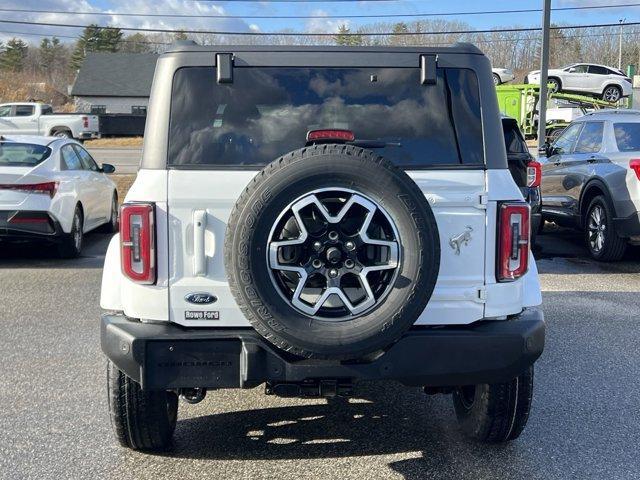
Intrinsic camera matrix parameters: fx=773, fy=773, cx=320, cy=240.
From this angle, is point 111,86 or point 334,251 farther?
point 111,86

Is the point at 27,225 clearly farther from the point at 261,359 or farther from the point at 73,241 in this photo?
the point at 261,359

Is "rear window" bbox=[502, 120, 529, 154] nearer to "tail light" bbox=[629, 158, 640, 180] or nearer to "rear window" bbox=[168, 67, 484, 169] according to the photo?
"tail light" bbox=[629, 158, 640, 180]

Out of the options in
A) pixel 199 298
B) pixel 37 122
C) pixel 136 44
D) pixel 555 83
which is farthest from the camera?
pixel 136 44

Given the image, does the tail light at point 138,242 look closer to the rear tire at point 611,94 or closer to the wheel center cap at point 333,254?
the wheel center cap at point 333,254

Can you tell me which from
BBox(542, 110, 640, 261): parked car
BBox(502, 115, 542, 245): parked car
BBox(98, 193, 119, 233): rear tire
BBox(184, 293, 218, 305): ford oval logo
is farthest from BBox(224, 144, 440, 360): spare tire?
BBox(98, 193, 119, 233): rear tire

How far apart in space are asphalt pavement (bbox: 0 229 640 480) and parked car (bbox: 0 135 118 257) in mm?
2684

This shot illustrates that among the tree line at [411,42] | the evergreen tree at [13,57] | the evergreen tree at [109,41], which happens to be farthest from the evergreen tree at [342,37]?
the evergreen tree at [13,57]

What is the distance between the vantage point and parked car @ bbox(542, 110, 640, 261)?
30.8 ft

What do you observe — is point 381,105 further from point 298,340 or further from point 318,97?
point 298,340

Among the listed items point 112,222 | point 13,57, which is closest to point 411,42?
point 112,222

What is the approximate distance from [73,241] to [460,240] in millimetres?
7203

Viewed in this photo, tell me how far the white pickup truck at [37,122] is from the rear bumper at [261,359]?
30.9m

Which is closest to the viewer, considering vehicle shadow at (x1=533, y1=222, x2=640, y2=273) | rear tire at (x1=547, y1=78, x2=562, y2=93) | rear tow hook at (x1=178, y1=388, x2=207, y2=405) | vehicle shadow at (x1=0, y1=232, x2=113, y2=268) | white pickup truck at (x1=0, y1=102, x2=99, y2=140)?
rear tow hook at (x1=178, y1=388, x2=207, y2=405)

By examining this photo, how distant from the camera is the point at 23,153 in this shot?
31.6ft
